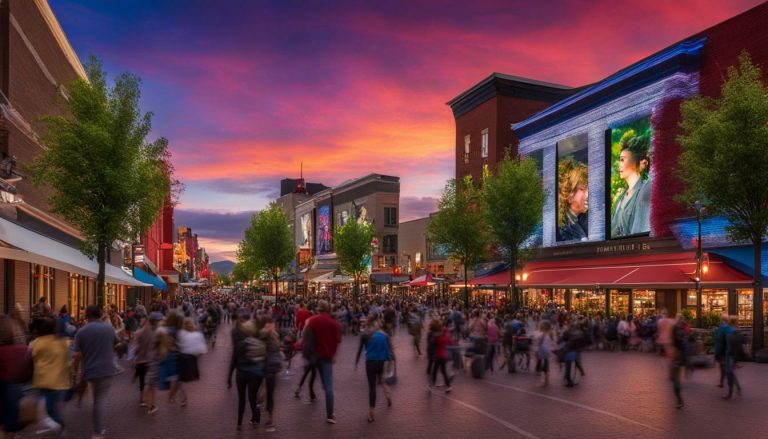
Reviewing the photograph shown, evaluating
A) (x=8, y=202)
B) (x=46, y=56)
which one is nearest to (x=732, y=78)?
(x=8, y=202)

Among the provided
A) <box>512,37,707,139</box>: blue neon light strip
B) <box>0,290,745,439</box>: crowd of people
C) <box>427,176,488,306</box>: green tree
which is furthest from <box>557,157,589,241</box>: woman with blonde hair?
<box>0,290,745,439</box>: crowd of people

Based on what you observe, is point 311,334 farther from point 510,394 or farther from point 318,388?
point 510,394

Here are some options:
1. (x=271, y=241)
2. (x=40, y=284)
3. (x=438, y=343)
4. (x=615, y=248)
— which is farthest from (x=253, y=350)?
(x=271, y=241)

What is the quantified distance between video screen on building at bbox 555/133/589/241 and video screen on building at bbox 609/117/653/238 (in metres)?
2.85

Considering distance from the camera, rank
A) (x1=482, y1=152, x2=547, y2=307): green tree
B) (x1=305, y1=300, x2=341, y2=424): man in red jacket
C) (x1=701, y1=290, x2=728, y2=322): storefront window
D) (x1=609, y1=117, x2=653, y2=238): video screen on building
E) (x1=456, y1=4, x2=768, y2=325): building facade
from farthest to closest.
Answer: (x1=482, y1=152, x2=547, y2=307): green tree → (x1=609, y1=117, x2=653, y2=238): video screen on building → (x1=701, y1=290, x2=728, y2=322): storefront window → (x1=456, y1=4, x2=768, y2=325): building facade → (x1=305, y1=300, x2=341, y2=424): man in red jacket

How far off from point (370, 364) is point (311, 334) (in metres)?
1.28

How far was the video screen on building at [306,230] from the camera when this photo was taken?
419ft

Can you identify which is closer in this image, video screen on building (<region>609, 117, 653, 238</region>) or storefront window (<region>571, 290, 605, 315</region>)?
video screen on building (<region>609, 117, 653, 238</region>)

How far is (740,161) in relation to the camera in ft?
73.8

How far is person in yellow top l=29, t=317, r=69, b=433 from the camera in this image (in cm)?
897

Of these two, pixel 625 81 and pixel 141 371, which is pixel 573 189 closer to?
pixel 625 81

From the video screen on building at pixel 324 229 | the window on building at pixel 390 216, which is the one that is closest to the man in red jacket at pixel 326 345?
the window on building at pixel 390 216

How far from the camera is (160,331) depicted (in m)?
11.9

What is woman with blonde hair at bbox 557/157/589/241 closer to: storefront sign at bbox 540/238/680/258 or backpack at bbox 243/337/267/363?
storefront sign at bbox 540/238/680/258
